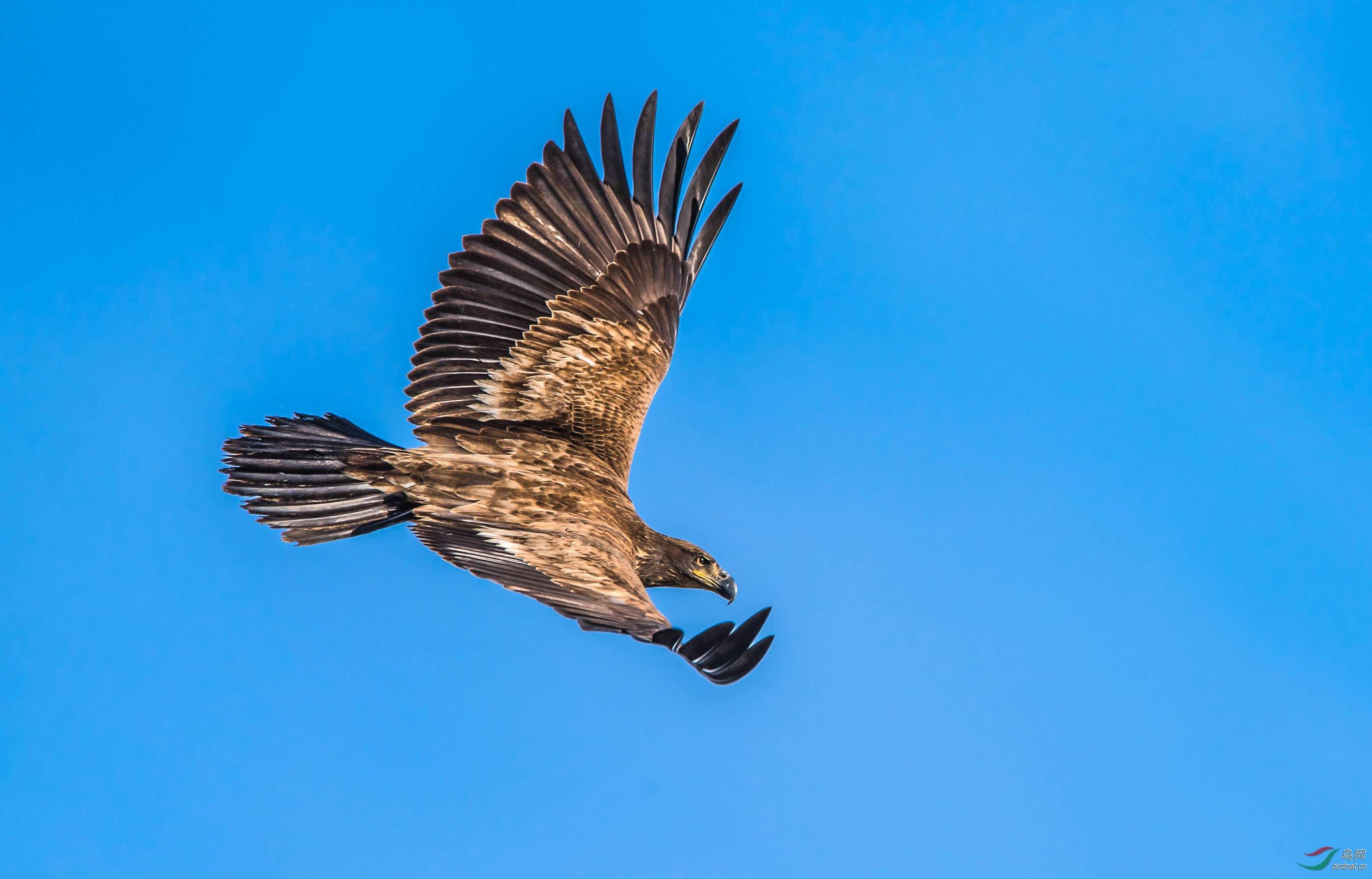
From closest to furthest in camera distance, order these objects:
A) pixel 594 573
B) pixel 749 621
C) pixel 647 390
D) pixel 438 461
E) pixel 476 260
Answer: pixel 749 621 → pixel 594 573 → pixel 438 461 → pixel 476 260 → pixel 647 390

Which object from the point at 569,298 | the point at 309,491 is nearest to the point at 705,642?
the point at 309,491

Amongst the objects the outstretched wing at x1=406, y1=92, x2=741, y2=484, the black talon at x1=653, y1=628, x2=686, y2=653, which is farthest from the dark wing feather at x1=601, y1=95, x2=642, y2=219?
the black talon at x1=653, y1=628, x2=686, y2=653

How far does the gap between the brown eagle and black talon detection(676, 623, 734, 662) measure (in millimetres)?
1318

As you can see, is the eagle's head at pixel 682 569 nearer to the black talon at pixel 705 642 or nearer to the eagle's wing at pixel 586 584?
the eagle's wing at pixel 586 584

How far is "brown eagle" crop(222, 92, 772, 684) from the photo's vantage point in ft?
22.0

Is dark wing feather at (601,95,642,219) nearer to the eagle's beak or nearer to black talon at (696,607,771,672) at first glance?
the eagle's beak

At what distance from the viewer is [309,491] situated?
6.91 meters

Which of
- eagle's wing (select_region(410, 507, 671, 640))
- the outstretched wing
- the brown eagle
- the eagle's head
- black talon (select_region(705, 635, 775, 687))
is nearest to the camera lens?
black talon (select_region(705, 635, 775, 687))

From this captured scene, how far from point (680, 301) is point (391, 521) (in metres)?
2.59

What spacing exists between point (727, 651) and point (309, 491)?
335 cm

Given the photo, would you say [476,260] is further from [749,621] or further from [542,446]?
[749,621]

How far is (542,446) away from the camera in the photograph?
23.7ft

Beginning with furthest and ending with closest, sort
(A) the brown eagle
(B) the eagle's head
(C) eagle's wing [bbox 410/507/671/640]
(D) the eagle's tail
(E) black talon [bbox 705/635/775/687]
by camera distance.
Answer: (B) the eagle's head → (D) the eagle's tail → (A) the brown eagle → (C) eagle's wing [bbox 410/507/671/640] → (E) black talon [bbox 705/635/775/687]

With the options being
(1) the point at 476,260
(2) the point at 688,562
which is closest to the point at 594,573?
(2) the point at 688,562
